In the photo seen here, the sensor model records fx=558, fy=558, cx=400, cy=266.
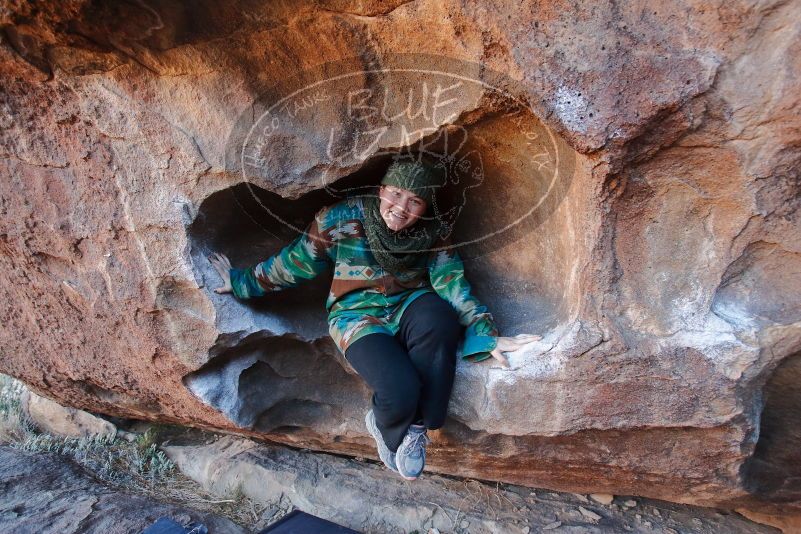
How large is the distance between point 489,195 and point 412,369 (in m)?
0.64

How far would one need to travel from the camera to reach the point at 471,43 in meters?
1.44

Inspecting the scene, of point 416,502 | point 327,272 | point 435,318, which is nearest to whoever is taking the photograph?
point 435,318

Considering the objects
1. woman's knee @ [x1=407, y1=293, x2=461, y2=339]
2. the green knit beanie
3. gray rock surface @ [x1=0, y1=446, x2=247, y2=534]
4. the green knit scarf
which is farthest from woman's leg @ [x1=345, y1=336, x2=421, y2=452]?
gray rock surface @ [x1=0, y1=446, x2=247, y2=534]

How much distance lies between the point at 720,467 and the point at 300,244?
1567mm

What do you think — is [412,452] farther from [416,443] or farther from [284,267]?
[284,267]

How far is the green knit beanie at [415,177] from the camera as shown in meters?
1.68

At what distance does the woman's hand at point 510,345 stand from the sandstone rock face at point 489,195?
37 mm

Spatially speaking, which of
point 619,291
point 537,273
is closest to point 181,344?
point 537,273

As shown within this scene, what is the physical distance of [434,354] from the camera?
5.82 ft

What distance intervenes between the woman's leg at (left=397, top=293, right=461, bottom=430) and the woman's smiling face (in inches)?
12.1

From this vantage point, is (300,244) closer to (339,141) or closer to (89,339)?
(339,141)

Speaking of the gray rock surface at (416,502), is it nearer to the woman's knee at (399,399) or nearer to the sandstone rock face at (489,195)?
the sandstone rock face at (489,195)

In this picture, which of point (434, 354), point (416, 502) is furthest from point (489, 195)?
point (416, 502)

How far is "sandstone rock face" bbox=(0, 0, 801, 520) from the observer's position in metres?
1.37
